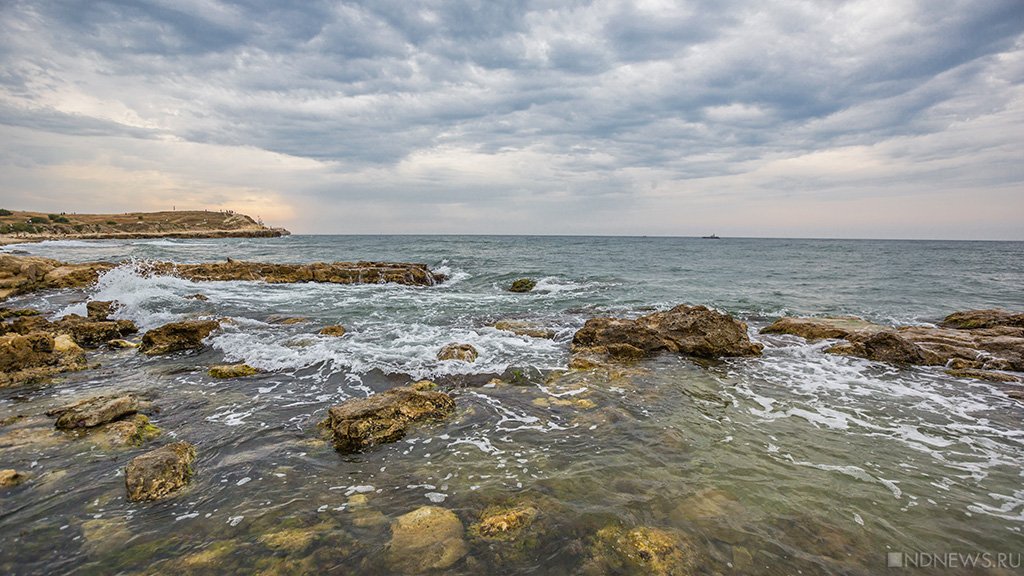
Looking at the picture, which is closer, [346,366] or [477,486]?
[477,486]

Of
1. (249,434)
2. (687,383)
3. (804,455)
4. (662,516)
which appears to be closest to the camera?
(662,516)

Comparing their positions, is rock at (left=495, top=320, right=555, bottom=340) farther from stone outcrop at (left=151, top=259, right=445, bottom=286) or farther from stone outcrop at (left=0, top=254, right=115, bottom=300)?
stone outcrop at (left=0, top=254, right=115, bottom=300)

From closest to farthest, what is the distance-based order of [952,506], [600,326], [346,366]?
[952,506] → [346,366] → [600,326]

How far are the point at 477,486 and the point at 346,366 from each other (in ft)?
18.3

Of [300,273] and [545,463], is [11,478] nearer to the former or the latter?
[545,463]

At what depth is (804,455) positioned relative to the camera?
5680mm

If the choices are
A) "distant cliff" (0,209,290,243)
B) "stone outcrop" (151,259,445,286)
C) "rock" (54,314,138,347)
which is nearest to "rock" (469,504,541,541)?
"rock" (54,314,138,347)

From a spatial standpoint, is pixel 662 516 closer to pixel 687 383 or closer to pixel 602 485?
pixel 602 485

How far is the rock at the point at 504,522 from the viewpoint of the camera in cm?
408

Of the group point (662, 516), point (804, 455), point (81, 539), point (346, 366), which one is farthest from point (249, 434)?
point (804, 455)

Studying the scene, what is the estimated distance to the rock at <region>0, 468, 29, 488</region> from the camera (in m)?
4.79

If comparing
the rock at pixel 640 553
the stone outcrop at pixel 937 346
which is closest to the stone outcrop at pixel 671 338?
the stone outcrop at pixel 937 346

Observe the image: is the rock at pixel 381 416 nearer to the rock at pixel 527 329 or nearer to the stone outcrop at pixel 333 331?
the rock at pixel 527 329

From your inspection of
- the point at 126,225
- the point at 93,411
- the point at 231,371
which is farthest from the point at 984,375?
the point at 126,225
